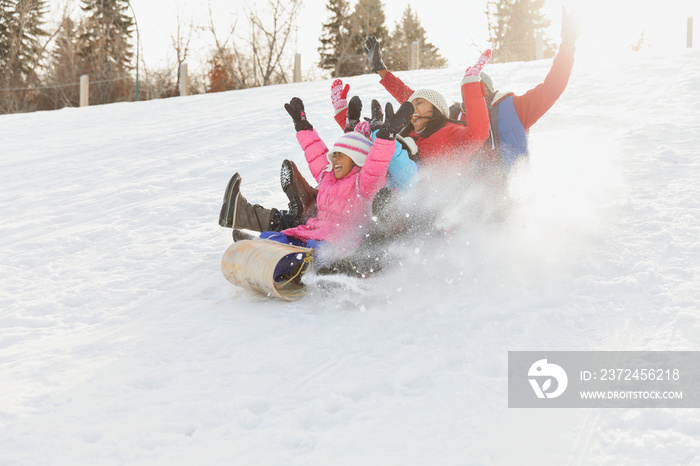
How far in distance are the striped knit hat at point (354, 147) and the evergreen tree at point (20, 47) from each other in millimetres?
24833

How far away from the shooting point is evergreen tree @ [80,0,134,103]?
26.0 metres

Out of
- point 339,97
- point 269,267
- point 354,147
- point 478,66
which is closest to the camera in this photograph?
point 269,267

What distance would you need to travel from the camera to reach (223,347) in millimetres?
2531

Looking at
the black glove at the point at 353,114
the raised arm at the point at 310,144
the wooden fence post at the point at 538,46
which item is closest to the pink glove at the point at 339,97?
the black glove at the point at 353,114

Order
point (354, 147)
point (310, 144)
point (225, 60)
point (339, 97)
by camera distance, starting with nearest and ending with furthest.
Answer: point (354, 147)
point (310, 144)
point (339, 97)
point (225, 60)

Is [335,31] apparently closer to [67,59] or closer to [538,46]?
[67,59]

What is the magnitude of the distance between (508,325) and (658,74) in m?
5.97

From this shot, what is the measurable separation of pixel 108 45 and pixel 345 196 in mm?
27027

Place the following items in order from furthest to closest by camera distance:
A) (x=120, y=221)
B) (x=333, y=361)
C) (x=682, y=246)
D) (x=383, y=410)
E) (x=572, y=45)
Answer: (x=120, y=221)
(x=572, y=45)
(x=682, y=246)
(x=333, y=361)
(x=383, y=410)

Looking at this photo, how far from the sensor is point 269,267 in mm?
2818

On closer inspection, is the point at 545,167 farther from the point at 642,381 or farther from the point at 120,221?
the point at 120,221

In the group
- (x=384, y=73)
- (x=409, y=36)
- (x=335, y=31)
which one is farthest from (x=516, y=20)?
(x=384, y=73)

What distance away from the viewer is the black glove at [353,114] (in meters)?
3.57

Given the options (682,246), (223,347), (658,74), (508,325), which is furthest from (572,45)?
(658,74)
